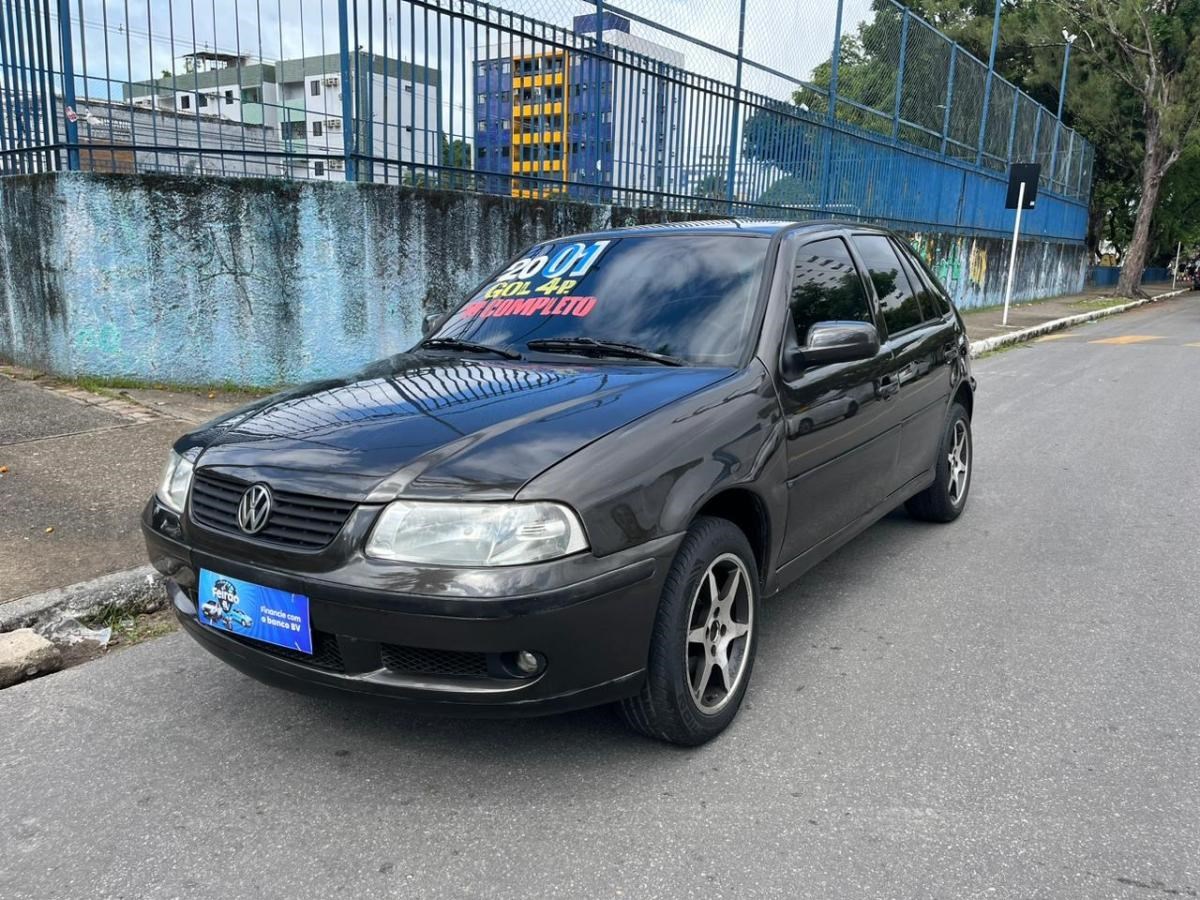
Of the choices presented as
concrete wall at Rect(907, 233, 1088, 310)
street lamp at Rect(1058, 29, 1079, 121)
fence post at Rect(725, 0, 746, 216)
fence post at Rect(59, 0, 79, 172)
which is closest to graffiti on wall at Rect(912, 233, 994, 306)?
concrete wall at Rect(907, 233, 1088, 310)

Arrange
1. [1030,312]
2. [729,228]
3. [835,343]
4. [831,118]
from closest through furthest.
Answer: [835,343], [729,228], [831,118], [1030,312]

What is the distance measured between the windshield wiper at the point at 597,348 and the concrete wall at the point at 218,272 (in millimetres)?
4594

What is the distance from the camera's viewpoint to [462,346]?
3715 millimetres

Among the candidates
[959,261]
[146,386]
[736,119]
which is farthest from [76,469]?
[959,261]

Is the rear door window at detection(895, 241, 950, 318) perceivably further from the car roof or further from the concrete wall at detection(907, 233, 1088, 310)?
the concrete wall at detection(907, 233, 1088, 310)

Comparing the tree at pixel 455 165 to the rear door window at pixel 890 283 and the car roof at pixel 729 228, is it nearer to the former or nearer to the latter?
the car roof at pixel 729 228


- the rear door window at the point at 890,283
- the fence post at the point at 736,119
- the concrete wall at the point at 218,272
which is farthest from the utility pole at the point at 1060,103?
the rear door window at the point at 890,283

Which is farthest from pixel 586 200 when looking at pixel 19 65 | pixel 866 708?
pixel 866 708

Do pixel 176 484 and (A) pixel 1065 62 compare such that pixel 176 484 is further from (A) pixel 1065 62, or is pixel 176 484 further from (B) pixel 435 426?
(A) pixel 1065 62

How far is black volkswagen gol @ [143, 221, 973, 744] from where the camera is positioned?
2.35 metres

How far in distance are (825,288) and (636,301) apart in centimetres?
83

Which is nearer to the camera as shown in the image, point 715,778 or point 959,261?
point 715,778

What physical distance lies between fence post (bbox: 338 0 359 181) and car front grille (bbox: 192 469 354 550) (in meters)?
5.39

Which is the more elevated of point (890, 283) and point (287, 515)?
point (890, 283)
